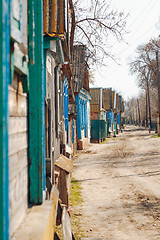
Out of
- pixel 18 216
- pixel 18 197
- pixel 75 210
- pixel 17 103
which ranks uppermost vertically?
pixel 17 103

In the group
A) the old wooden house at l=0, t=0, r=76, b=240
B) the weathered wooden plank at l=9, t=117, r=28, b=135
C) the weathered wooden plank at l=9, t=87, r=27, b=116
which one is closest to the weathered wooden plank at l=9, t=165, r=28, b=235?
the old wooden house at l=0, t=0, r=76, b=240

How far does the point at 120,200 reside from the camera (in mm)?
6863

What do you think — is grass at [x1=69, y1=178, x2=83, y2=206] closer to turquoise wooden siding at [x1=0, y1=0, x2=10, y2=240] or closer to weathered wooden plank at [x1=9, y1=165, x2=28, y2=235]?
weathered wooden plank at [x1=9, y1=165, x2=28, y2=235]

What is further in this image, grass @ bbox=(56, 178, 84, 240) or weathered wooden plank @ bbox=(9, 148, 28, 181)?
grass @ bbox=(56, 178, 84, 240)

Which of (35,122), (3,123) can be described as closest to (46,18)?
(35,122)

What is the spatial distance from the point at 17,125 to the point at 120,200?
204 inches

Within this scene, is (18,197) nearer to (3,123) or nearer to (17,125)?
(17,125)

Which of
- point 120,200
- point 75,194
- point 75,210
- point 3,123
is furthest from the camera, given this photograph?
point 75,194

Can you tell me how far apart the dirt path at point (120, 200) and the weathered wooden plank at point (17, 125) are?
114 inches

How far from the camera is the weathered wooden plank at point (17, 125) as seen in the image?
2014mm

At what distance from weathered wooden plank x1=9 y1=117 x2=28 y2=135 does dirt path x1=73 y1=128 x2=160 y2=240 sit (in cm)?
289

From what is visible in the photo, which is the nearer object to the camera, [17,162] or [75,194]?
[17,162]

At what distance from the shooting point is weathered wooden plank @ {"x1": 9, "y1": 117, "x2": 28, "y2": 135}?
2.01 metres

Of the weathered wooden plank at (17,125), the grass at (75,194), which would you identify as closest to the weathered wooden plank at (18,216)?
the weathered wooden plank at (17,125)
